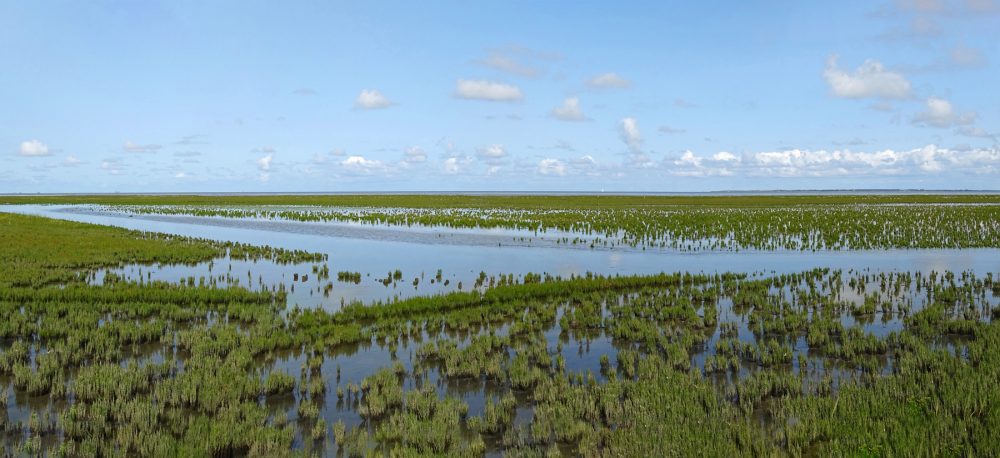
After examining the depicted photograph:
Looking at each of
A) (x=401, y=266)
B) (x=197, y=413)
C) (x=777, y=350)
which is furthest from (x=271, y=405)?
(x=401, y=266)

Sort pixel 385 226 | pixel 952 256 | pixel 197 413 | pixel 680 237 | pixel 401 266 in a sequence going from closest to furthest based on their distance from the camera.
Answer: pixel 197 413 < pixel 401 266 < pixel 952 256 < pixel 680 237 < pixel 385 226

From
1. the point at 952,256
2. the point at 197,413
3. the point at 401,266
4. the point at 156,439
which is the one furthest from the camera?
the point at 952,256

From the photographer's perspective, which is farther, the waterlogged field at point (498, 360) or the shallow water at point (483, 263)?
the shallow water at point (483, 263)

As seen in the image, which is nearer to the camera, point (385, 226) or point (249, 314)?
point (249, 314)

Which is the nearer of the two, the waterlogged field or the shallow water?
the waterlogged field

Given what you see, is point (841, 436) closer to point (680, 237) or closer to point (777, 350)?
point (777, 350)

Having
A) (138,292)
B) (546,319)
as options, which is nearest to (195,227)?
(138,292)

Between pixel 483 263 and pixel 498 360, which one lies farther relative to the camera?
pixel 483 263

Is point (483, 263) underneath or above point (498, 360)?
above
